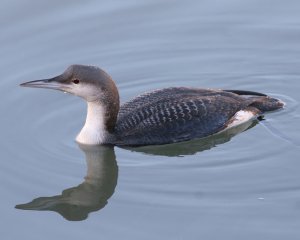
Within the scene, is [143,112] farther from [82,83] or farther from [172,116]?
[82,83]

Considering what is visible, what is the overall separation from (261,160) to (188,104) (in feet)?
3.30

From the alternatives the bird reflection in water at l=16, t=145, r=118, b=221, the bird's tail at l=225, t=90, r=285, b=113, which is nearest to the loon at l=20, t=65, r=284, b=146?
the bird reflection in water at l=16, t=145, r=118, b=221

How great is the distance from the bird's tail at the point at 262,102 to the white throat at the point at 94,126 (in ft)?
4.99

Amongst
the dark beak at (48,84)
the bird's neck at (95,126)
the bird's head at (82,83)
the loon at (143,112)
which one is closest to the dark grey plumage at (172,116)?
the loon at (143,112)

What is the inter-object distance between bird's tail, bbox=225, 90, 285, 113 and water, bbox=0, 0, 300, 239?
0.12 meters

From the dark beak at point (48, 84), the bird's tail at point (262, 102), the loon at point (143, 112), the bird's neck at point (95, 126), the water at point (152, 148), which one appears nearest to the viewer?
the water at point (152, 148)

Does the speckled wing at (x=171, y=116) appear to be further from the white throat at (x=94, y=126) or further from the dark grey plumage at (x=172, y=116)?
the white throat at (x=94, y=126)

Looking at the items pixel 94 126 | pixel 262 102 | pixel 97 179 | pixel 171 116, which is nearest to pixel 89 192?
pixel 97 179

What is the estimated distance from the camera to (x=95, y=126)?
9492mm

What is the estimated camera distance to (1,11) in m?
11.8

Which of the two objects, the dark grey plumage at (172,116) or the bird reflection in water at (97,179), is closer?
the bird reflection in water at (97,179)

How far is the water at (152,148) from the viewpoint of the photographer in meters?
8.16

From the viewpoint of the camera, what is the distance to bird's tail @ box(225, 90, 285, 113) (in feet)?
32.8

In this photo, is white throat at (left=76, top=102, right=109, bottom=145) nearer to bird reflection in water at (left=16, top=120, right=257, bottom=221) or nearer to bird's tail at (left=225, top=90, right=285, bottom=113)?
bird reflection in water at (left=16, top=120, right=257, bottom=221)
